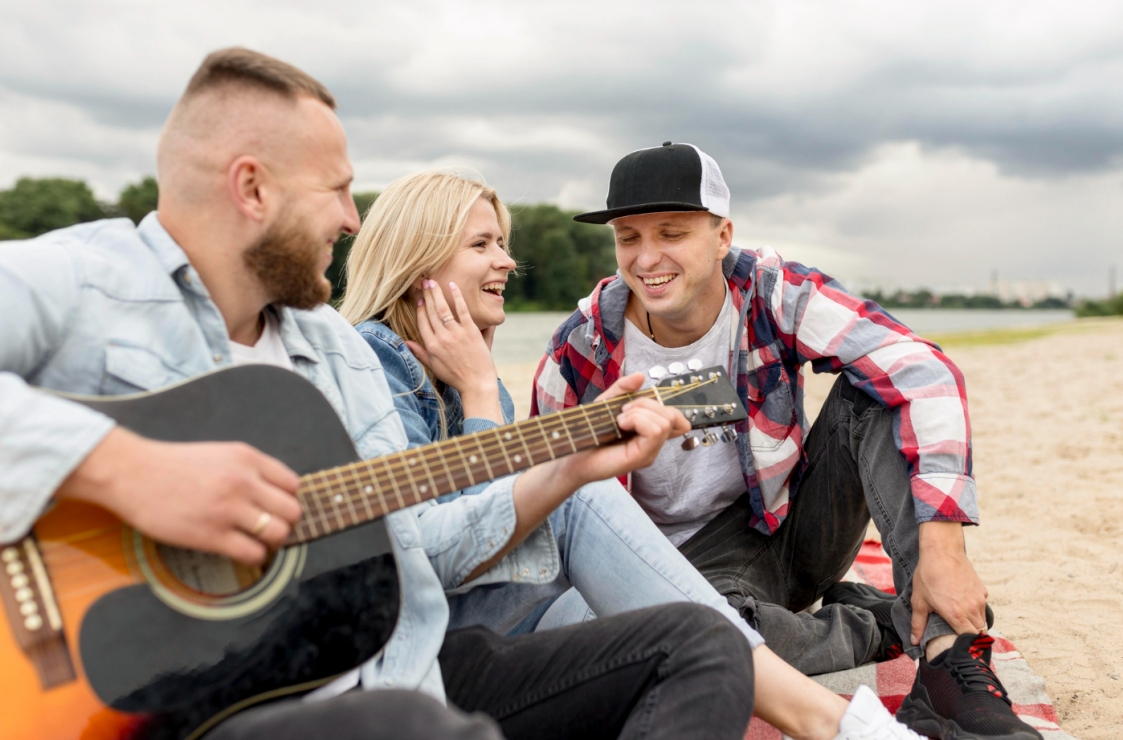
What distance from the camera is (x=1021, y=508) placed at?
5.91 m

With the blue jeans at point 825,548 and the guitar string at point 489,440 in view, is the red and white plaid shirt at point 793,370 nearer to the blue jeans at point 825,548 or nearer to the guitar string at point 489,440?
the blue jeans at point 825,548

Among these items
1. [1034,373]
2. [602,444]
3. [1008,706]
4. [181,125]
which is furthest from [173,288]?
[1034,373]

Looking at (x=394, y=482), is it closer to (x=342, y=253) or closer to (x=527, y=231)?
(x=342, y=253)

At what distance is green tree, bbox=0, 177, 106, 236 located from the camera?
55.6 m

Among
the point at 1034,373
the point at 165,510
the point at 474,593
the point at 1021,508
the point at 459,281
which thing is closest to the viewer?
the point at 165,510

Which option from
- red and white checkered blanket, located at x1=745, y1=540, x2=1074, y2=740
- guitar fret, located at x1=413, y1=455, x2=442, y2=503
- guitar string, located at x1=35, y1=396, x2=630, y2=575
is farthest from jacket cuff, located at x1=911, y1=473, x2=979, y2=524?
guitar fret, located at x1=413, y1=455, x2=442, y2=503

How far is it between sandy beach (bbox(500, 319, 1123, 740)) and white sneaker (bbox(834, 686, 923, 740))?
1.18 m

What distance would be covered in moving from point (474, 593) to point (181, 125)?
1.53 metres

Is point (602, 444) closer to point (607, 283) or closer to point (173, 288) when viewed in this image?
point (173, 288)

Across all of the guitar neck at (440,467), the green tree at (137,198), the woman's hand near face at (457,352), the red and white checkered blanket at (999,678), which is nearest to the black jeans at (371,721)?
the guitar neck at (440,467)

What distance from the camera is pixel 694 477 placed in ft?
12.2

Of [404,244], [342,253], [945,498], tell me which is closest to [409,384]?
[404,244]

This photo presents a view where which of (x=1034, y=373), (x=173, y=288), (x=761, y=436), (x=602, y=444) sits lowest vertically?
(x=1034, y=373)

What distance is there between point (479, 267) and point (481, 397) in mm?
597
